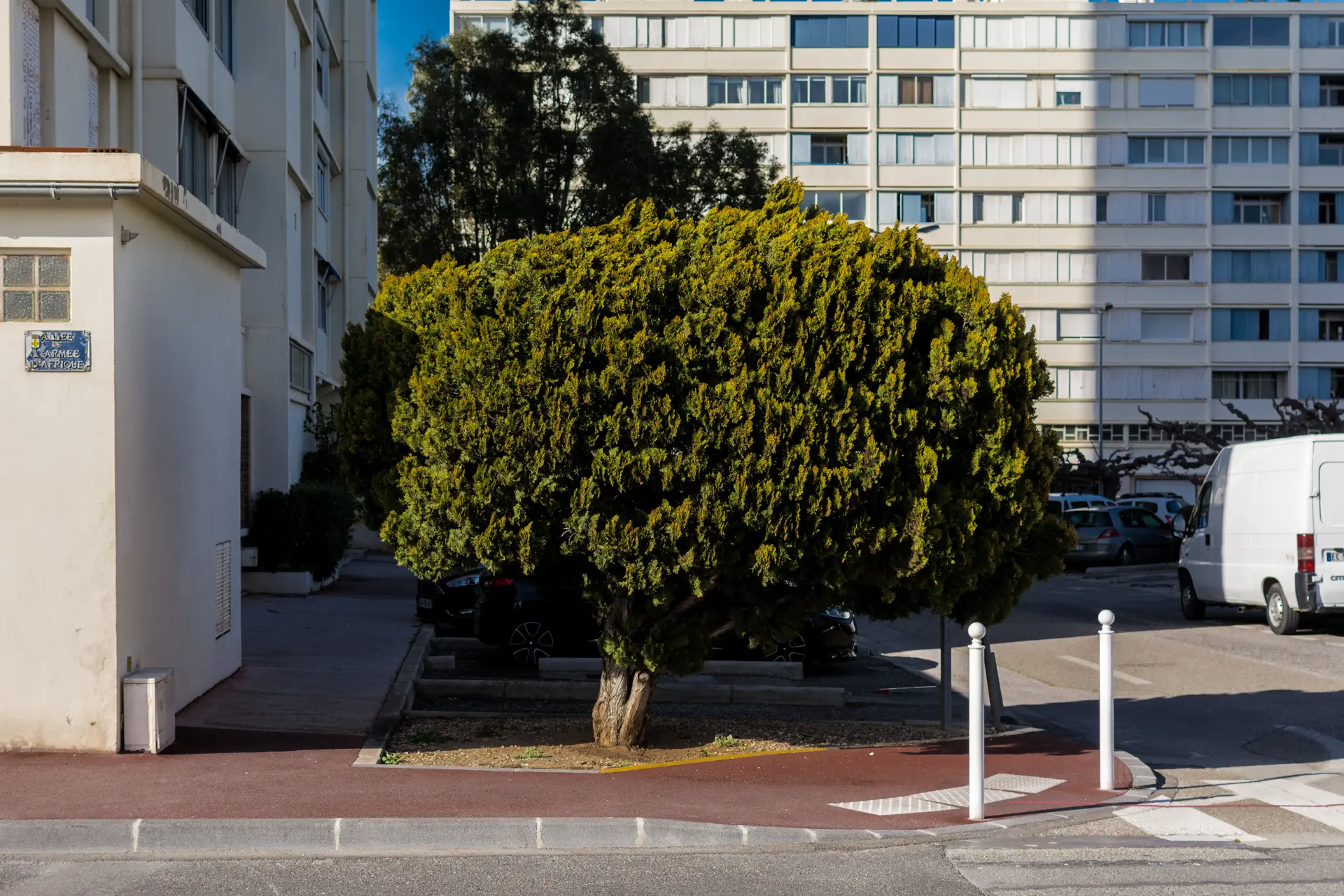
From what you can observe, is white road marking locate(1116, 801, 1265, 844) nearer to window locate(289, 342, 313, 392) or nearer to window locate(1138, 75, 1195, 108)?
window locate(289, 342, 313, 392)

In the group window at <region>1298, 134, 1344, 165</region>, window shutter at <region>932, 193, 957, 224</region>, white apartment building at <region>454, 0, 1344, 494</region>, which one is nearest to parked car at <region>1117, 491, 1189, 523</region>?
white apartment building at <region>454, 0, 1344, 494</region>

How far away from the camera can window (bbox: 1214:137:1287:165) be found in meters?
60.6

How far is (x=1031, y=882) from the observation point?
6496 millimetres

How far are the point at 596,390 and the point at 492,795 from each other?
2.55 metres

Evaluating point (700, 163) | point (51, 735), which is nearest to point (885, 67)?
point (700, 163)

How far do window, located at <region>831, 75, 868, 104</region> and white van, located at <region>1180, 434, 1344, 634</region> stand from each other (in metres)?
43.2

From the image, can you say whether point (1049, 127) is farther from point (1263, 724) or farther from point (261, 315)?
point (1263, 724)

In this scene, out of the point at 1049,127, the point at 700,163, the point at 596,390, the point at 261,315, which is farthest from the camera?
the point at 1049,127

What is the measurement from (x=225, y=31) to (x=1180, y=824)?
20800mm

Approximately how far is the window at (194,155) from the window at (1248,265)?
50723mm

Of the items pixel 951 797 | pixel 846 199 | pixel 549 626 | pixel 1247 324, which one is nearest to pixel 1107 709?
pixel 951 797

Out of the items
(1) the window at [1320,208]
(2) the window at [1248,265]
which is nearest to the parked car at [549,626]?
(2) the window at [1248,265]

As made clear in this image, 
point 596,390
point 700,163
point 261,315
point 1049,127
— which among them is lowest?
point 596,390

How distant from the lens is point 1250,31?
60781mm
